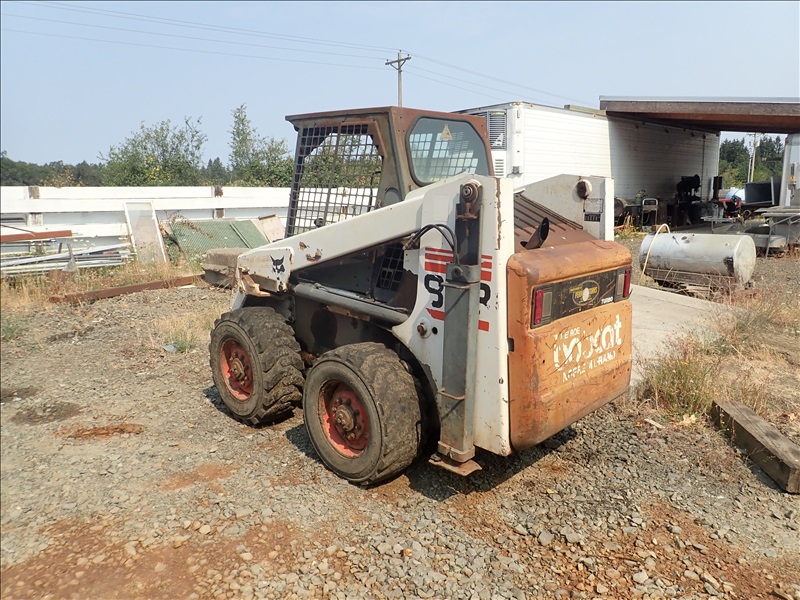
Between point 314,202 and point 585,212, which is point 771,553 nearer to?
point 585,212

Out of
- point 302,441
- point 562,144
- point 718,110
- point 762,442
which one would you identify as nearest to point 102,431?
point 302,441

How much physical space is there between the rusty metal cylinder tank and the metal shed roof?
25.2 feet

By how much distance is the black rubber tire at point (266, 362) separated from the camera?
4176 millimetres

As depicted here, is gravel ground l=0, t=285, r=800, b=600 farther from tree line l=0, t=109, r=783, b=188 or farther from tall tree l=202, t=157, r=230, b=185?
tall tree l=202, t=157, r=230, b=185

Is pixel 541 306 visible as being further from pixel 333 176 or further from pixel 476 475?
pixel 333 176

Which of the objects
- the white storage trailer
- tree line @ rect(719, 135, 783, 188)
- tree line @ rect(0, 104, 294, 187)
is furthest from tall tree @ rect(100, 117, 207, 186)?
tree line @ rect(719, 135, 783, 188)

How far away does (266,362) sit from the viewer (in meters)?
4.16

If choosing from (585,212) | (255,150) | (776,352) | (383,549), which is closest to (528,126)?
(776,352)

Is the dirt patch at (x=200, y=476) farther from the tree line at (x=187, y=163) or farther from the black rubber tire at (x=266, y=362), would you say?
the tree line at (x=187, y=163)

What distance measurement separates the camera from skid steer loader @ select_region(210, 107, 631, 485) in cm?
303

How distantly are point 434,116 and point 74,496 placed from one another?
313 cm

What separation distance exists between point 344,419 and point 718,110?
16.5m

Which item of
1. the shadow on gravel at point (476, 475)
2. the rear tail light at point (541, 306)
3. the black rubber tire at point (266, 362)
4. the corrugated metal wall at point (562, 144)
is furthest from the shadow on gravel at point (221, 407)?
the corrugated metal wall at point (562, 144)

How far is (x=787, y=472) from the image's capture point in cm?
353
